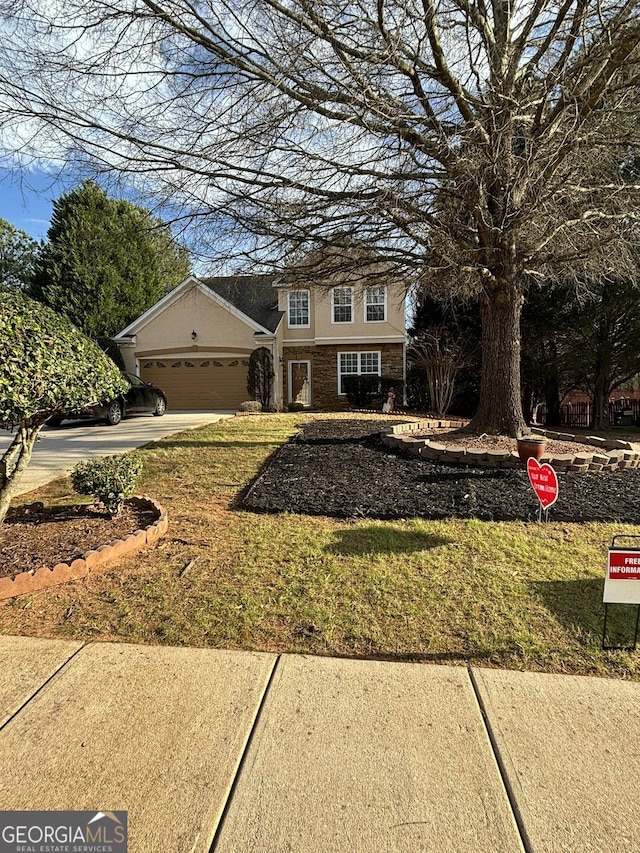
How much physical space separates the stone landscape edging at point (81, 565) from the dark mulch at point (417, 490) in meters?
1.24

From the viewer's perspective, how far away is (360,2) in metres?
5.37

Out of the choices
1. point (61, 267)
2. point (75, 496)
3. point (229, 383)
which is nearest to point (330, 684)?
point (75, 496)

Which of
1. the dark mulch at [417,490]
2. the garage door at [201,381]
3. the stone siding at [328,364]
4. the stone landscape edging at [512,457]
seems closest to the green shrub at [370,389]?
the stone siding at [328,364]

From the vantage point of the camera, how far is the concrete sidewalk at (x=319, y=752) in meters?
1.65

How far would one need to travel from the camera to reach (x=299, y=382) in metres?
20.5

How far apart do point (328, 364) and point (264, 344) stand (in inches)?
108

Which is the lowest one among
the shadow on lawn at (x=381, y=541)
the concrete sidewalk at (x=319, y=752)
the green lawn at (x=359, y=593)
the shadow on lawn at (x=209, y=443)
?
the concrete sidewalk at (x=319, y=752)

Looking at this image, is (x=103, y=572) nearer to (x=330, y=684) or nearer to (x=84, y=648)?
(x=84, y=648)

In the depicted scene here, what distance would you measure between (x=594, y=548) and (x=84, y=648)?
390 cm

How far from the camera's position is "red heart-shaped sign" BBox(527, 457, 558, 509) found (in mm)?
4164

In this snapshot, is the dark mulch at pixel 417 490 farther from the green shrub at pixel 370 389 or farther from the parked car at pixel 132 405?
the green shrub at pixel 370 389

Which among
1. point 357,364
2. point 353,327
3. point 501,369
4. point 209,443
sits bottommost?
point 209,443

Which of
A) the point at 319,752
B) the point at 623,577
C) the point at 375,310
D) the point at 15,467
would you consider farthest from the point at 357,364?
the point at 319,752

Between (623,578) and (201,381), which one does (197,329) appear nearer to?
(201,381)
